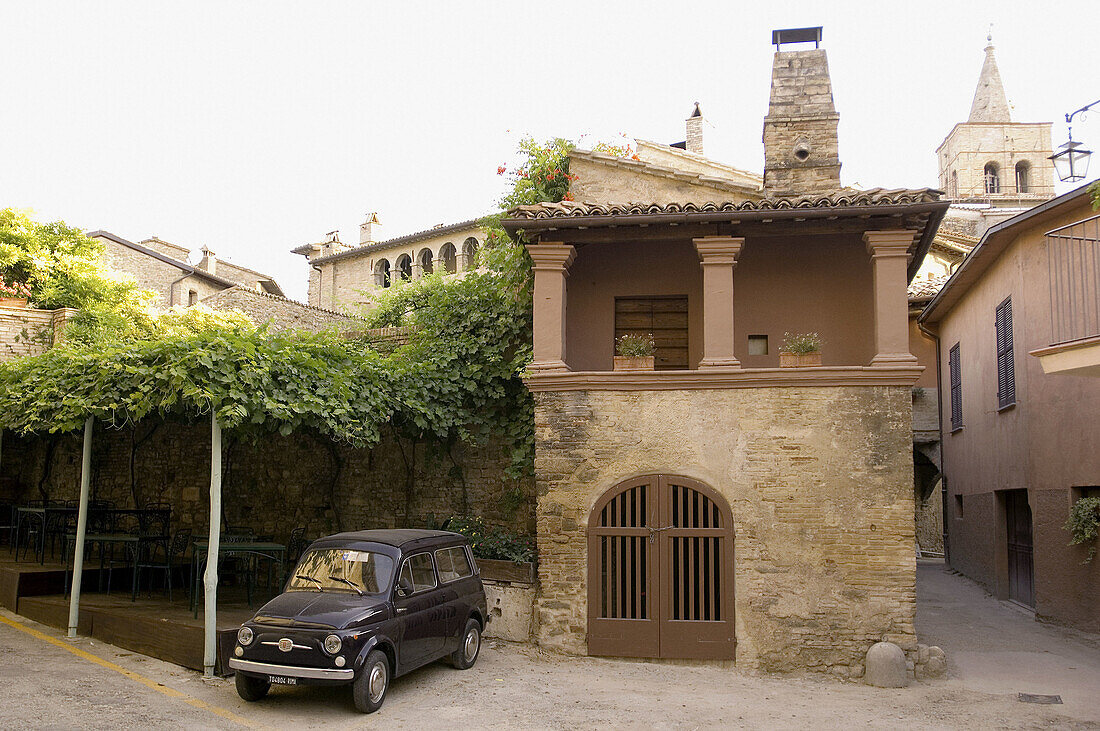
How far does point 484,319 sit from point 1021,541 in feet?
33.7

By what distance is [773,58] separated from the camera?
1364 centimetres

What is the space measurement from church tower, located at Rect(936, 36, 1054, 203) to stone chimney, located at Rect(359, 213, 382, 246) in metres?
34.3

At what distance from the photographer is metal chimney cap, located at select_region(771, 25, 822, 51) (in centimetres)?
1383

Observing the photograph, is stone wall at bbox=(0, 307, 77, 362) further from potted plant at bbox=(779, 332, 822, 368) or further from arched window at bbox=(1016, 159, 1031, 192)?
arched window at bbox=(1016, 159, 1031, 192)

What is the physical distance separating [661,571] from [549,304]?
375 centimetres

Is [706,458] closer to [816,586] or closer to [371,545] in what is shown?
[816,586]

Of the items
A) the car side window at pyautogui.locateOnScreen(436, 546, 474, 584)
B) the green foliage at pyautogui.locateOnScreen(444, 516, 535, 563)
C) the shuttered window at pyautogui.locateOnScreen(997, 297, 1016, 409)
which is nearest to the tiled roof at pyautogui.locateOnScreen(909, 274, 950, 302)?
the shuttered window at pyautogui.locateOnScreen(997, 297, 1016, 409)

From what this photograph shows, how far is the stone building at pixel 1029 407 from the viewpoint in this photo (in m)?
11.7

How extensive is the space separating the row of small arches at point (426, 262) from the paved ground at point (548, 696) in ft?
76.2

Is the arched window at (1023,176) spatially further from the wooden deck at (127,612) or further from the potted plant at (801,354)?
the wooden deck at (127,612)

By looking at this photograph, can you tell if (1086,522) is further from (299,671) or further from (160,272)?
(160,272)

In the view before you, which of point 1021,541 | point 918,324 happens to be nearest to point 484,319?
point 1021,541

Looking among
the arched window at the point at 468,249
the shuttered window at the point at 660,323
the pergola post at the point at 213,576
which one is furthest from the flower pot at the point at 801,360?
the arched window at the point at 468,249

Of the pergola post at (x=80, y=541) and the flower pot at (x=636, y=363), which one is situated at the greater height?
the flower pot at (x=636, y=363)
